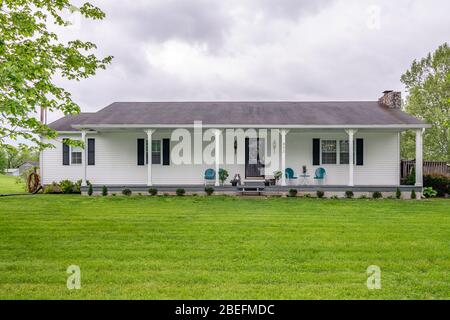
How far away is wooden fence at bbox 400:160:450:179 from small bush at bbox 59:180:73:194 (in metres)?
16.5

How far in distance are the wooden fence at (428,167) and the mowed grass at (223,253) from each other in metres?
6.95

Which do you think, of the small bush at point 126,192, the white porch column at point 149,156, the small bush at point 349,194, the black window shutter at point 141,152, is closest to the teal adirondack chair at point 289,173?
the small bush at point 349,194

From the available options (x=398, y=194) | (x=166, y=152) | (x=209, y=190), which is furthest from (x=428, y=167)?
(x=166, y=152)

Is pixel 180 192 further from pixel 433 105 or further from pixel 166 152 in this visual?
pixel 433 105

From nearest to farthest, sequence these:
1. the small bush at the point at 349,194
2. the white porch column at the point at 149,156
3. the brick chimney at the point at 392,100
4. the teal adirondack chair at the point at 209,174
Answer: the small bush at the point at 349,194 < the white porch column at the point at 149,156 < the teal adirondack chair at the point at 209,174 < the brick chimney at the point at 392,100

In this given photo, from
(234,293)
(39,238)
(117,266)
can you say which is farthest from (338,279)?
(39,238)

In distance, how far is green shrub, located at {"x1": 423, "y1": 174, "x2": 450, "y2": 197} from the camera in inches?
640

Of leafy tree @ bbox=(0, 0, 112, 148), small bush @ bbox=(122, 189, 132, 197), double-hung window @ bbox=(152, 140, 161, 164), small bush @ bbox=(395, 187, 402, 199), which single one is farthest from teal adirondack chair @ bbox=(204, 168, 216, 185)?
leafy tree @ bbox=(0, 0, 112, 148)

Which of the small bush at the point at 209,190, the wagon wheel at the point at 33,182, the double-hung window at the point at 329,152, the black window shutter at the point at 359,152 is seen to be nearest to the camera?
the small bush at the point at 209,190

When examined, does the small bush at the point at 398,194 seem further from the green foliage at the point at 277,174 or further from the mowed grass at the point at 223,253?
the green foliage at the point at 277,174

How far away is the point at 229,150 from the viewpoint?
17.4 metres

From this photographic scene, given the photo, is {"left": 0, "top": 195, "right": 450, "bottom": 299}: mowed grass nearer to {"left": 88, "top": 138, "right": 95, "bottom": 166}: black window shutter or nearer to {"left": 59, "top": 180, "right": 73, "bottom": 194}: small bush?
{"left": 59, "top": 180, "right": 73, "bottom": 194}: small bush

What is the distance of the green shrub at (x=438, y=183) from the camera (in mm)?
16266

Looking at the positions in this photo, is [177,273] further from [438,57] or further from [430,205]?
[438,57]
